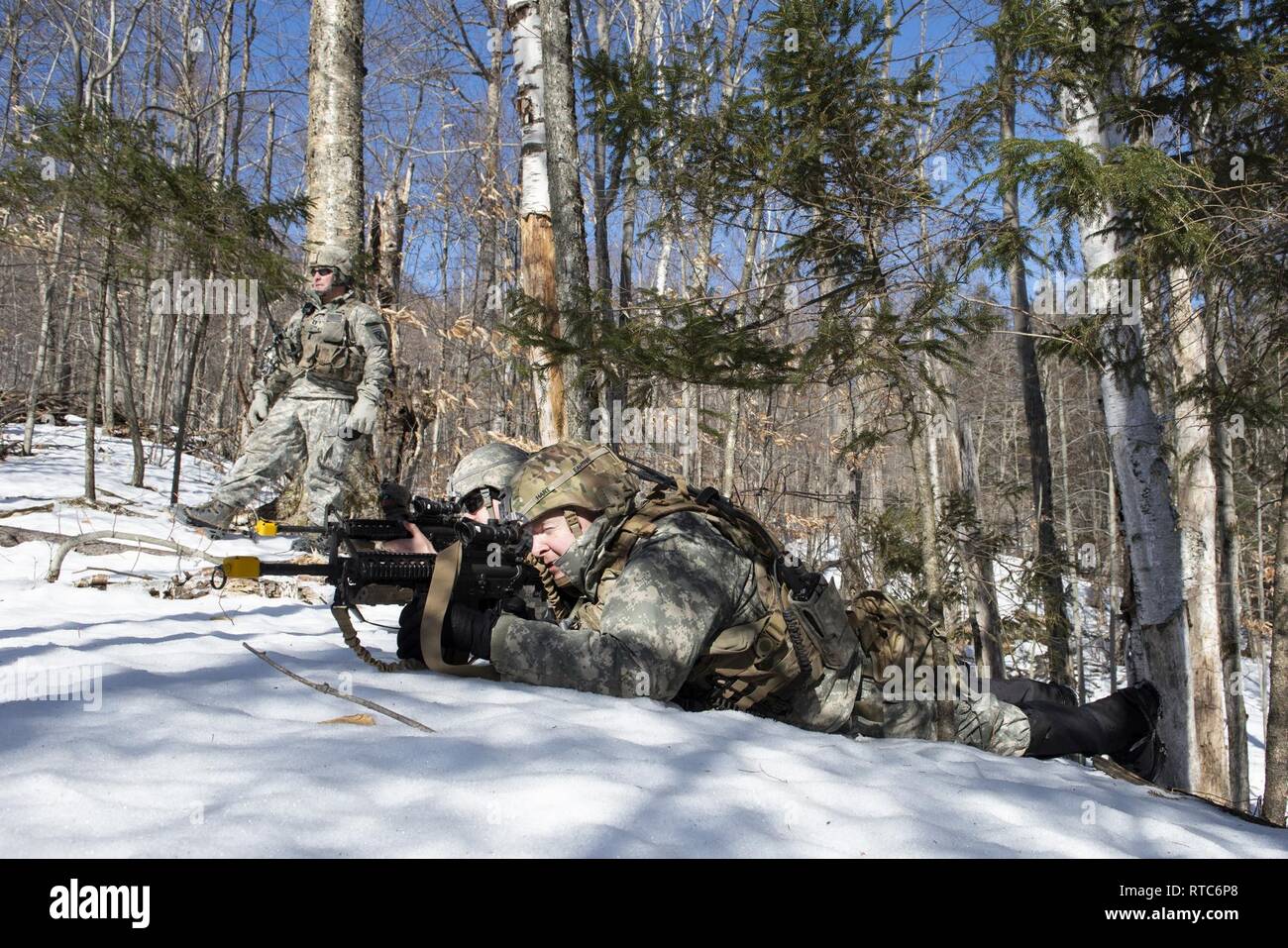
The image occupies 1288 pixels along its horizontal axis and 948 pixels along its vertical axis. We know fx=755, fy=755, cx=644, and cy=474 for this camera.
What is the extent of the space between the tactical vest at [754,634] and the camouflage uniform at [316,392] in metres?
3.63

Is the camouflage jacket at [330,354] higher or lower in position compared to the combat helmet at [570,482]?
higher

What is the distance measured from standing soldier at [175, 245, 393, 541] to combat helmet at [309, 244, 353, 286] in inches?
0.5

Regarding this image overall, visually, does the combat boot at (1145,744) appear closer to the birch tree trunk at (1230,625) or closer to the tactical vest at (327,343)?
the birch tree trunk at (1230,625)

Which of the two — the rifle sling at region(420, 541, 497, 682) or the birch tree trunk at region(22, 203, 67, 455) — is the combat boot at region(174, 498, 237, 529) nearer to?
the rifle sling at region(420, 541, 497, 682)

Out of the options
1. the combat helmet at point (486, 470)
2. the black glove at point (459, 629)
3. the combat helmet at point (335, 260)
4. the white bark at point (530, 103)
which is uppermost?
the white bark at point (530, 103)

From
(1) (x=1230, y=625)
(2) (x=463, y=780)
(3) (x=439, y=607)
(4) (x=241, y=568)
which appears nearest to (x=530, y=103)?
(3) (x=439, y=607)

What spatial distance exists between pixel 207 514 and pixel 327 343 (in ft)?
5.15

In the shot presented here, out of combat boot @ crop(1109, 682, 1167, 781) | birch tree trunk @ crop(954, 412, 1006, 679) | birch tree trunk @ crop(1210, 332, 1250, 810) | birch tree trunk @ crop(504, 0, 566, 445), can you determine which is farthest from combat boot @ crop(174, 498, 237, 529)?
birch tree trunk @ crop(1210, 332, 1250, 810)

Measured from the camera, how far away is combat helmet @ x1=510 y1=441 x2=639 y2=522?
286cm

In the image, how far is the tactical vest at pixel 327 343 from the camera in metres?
5.93

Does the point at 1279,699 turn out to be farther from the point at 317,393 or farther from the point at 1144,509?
the point at 317,393

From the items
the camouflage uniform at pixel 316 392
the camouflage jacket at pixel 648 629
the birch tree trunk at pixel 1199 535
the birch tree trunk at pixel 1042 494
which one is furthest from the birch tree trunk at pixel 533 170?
the birch tree trunk at pixel 1199 535
